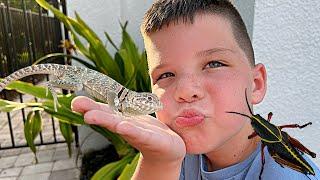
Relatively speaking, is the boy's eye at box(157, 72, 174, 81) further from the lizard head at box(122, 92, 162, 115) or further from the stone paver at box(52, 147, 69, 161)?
the stone paver at box(52, 147, 69, 161)

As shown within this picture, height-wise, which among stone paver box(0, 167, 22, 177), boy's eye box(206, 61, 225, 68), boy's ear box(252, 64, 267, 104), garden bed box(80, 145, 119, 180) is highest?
boy's eye box(206, 61, 225, 68)

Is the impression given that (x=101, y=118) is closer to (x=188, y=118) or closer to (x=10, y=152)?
(x=188, y=118)

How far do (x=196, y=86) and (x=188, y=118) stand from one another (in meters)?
0.07

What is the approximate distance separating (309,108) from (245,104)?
101cm

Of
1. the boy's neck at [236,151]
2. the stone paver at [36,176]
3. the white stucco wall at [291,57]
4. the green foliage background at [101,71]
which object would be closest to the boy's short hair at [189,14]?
the boy's neck at [236,151]

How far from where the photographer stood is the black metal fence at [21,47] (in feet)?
12.7

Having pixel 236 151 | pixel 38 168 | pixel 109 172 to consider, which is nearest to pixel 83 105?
pixel 236 151

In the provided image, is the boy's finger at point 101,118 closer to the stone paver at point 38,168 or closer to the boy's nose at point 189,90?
the boy's nose at point 189,90

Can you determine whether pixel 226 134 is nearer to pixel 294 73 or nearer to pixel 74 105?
pixel 74 105

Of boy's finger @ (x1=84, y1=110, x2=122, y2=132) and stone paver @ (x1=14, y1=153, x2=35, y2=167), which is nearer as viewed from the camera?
boy's finger @ (x1=84, y1=110, x2=122, y2=132)

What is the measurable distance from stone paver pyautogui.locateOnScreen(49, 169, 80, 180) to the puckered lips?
2.51m

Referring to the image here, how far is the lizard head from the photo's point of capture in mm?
647

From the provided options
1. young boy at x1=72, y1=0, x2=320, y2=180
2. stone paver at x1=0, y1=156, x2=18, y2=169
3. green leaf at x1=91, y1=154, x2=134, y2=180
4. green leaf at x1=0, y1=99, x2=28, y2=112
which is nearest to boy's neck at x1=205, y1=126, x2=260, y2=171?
young boy at x1=72, y1=0, x2=320, y2=180

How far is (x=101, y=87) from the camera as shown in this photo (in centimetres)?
68
